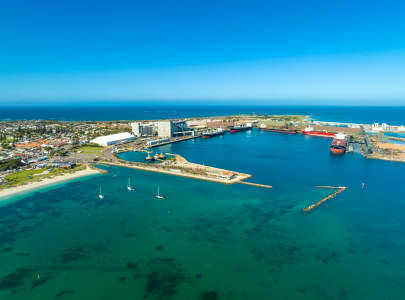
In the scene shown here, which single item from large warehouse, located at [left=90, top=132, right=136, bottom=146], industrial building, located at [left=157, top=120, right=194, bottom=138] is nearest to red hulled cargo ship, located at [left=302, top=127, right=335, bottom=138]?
industrial building, located at [left=157, top=120, right=194, bottom=138]

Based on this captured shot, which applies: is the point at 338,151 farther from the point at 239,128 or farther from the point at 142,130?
the point at 142,130

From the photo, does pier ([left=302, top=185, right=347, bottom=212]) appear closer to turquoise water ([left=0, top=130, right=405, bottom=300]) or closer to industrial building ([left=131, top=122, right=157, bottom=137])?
turquoise water ([left=0, top=130, right=405, bottom=300])

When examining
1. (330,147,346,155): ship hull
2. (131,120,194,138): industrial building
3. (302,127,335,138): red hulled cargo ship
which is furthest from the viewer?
(302,127,335,138): red hulled cargo ship

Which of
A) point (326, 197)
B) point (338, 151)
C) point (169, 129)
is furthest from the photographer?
point (169, 129)

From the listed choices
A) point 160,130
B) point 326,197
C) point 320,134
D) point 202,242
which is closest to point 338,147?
point 320,134

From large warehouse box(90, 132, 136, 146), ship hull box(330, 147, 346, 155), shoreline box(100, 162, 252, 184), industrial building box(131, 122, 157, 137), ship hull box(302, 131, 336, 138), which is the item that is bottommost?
shoreline box(100, 162, 252, 184)

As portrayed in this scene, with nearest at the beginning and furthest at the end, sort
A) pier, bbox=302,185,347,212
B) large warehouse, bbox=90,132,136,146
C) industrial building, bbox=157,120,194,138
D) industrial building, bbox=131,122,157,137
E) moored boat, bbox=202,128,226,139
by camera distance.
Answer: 1. pier, bbox=302,185,347,212
2. large warehouse, bbox=90,132,136,146
3. industrial building, bbox=131,122,157,137
4. industrial building, bbox=157,120,194,138
5. moored boat, bbox=202,128,226,139

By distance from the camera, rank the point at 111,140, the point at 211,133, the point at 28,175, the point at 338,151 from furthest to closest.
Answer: the point at 211,133 → the point at 111,140 → the point at 338,151 → the point at 28,175
